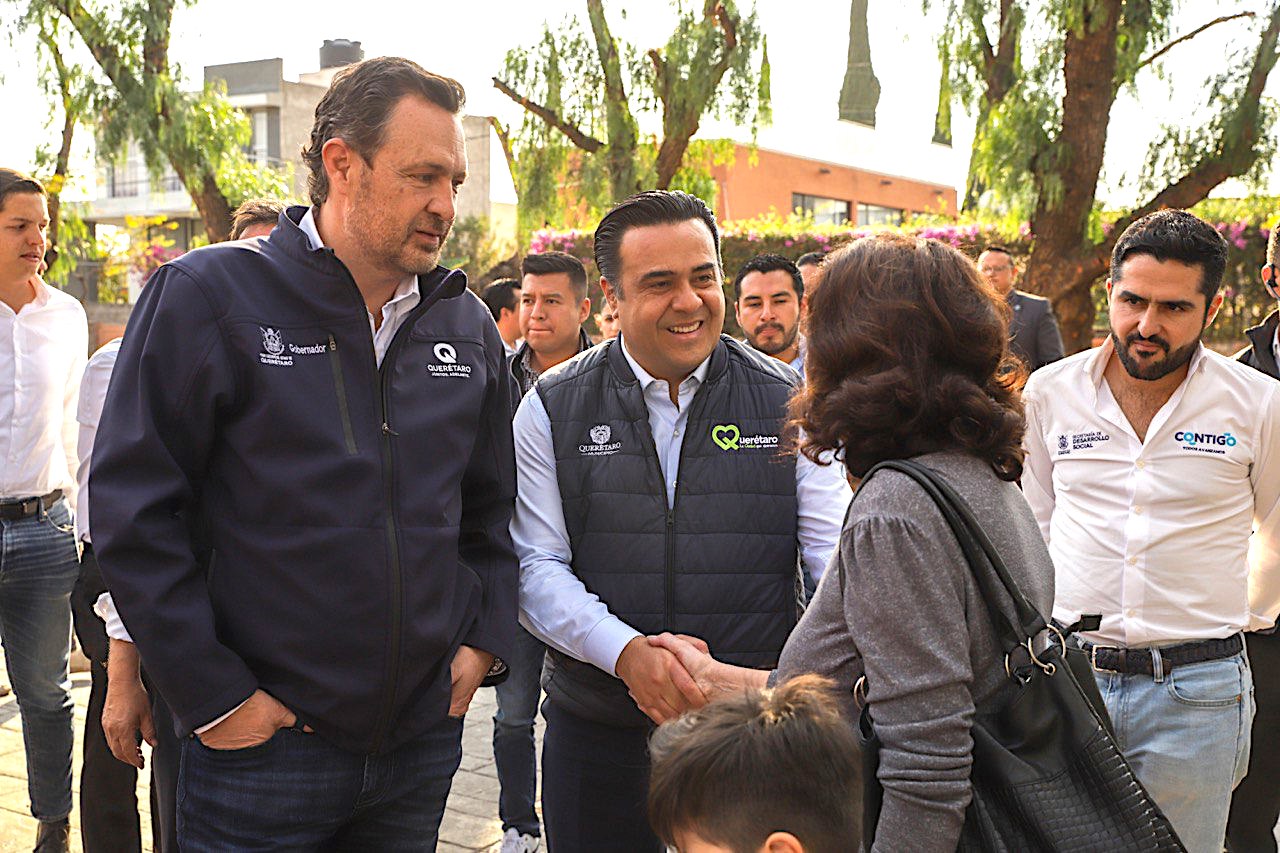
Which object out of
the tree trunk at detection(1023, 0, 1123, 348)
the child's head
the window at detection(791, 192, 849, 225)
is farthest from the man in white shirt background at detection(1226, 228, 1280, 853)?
the window at detection(791, 192, 849, 225)

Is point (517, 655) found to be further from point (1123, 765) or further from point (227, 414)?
point (1123, 765)

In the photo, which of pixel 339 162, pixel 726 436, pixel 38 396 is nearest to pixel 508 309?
pixel 38 396

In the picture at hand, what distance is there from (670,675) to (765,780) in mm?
855

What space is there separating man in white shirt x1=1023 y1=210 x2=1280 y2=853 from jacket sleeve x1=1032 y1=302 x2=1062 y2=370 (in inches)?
204

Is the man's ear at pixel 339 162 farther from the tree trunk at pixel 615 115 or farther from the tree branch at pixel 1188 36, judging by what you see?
the tree trunk at pixel 615 115

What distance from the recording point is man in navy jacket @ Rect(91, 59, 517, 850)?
93.7 inches

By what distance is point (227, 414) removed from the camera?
248 centimetres

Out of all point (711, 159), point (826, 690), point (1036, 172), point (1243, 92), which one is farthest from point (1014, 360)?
point (711, 159)

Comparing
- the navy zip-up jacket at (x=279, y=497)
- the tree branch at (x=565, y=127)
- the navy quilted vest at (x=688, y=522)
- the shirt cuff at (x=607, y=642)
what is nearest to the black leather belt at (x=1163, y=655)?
the navy quilted vest at (x=688, y=522)

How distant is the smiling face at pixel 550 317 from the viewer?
6.17m

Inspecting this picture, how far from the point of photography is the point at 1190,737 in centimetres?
340

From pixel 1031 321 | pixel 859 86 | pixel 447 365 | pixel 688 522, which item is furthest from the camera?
pixel 859 86

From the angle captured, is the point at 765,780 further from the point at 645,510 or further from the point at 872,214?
the point at 872,214

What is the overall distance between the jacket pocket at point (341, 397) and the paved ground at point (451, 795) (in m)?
2.90
